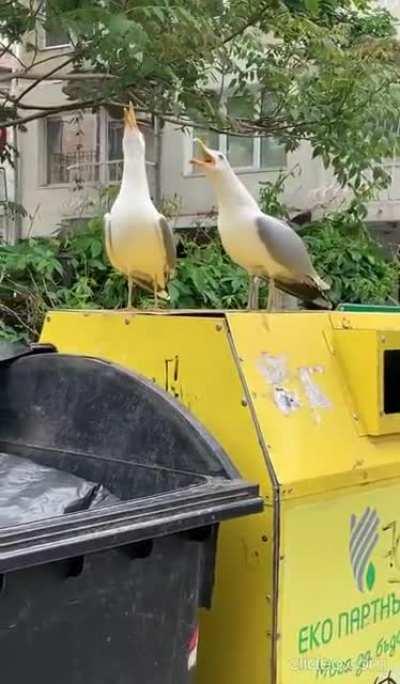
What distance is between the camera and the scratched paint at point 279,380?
1829 mm

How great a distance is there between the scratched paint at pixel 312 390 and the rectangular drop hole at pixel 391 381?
0.19 metres

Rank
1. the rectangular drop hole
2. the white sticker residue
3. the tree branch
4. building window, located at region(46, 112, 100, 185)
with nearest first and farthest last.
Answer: the white sticker residue → the rectangular drop hole → the tree branch → building window, located at region(46, 112, 100, 185)

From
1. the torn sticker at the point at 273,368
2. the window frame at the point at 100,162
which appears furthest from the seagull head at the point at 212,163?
the window frame at the point at 100,162

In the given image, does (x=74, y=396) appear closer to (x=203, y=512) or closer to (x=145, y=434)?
(x=145, y=434)

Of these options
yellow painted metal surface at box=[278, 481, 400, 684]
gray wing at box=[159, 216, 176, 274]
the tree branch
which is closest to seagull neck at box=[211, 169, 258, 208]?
gray wing at box=[159, 216, 176, 274]

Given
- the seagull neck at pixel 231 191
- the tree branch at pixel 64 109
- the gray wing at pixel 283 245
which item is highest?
the tree branch at pixel 64 109

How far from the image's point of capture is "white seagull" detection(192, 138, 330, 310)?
2182mm

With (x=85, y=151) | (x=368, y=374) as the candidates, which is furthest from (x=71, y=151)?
(x=368, y=374)

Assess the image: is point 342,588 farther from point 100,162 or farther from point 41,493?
point 100,162

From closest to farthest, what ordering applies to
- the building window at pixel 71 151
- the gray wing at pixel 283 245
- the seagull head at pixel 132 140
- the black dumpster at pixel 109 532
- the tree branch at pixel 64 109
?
the black dumpster at pixel 109 532 → the gray wing at pixel 283 245 → the seagull head at pixel 132 140 → the tree branch at pixel 64 109 → the building window at pixel 71 151

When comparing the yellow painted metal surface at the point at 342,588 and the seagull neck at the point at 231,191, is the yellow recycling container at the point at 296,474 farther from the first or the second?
the seagull neck at the point at 231,191

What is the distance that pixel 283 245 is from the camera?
7.25ft

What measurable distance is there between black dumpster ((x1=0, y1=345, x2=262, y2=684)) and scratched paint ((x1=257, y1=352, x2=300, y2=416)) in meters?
0.19

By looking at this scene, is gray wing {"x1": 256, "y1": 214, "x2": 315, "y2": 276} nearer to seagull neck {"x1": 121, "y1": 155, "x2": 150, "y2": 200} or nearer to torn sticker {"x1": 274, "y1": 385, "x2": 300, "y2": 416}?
seagull neck {"x1": 121, "y1": 155, "x2": 150, "y2": 200}
